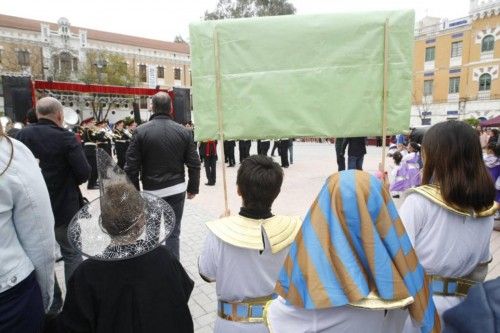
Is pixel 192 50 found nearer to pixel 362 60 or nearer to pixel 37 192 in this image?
pixel 362 60

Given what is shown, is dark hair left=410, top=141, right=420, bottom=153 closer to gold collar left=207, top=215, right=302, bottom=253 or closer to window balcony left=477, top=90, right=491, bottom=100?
gold collar left=207, top=215, right=302, bottom=253

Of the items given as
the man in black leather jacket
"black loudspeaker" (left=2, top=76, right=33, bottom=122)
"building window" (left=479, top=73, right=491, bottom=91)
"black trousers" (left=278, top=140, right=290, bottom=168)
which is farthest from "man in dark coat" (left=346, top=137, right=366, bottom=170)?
"building window" (left=479, top=73, right=491, bottom=91)

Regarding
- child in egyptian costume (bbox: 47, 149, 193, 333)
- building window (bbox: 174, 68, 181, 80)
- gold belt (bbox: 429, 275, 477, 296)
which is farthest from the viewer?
building window (bbox: 174, 68, 181, 80)

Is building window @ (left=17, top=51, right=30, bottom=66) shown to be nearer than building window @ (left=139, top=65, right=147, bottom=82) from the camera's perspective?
Yes

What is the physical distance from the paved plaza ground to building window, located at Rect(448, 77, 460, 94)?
2926 cm

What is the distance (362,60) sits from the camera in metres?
2.57

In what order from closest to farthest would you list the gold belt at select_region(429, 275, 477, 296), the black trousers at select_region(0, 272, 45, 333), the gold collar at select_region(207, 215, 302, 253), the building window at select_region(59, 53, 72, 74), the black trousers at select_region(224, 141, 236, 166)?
the black trousers at select_region(0, 272, 45, 333) < the gold collar at select_region(207, 215, 302, 253) < the gold belt at select_region(429, 275, 477, 296) < the black trousers at select_region(224, 141, 236, 166) < the building window at select_region(59, 53, 72, 74)

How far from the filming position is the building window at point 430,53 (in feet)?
124

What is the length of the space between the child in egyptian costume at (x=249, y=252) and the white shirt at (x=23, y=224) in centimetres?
79

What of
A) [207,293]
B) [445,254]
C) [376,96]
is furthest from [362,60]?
[207,293]

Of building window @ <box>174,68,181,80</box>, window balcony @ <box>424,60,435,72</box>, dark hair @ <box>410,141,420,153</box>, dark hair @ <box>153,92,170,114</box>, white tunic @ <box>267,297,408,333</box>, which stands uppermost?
building window @ <box>174,68,181,80</box>

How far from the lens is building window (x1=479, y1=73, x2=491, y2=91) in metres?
33.9

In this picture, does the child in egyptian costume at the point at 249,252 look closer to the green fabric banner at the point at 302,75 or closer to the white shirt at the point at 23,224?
the white shirt at the point at 23,224

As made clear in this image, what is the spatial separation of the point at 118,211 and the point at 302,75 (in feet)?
5.69
